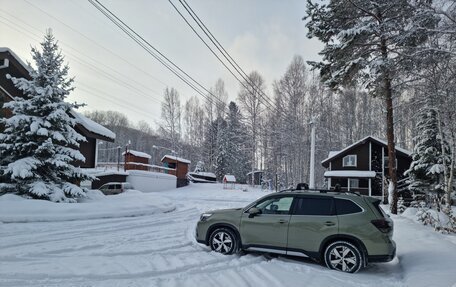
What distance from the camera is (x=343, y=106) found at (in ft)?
146

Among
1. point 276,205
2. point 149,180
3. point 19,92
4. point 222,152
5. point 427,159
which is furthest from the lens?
point 222,152

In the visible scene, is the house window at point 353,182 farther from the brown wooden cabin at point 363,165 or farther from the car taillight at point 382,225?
the car taillight at point 382,225

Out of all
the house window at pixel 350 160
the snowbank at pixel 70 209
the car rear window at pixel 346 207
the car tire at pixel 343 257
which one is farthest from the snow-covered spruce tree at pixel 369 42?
the house window at pixel 350 160

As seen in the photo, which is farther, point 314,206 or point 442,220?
point 442,220

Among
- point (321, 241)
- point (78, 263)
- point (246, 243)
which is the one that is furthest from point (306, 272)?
point (78, 263)

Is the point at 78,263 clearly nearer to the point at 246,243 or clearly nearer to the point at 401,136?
the point at 246,243

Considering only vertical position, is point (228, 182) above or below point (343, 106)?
below

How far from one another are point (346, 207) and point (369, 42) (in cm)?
1158

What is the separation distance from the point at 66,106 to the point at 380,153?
3070 centimetres

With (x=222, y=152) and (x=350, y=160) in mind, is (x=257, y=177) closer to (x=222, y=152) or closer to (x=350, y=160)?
(x=222, y=152)

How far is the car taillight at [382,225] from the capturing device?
6.36 metres

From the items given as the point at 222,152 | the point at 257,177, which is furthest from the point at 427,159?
the point at 222,152

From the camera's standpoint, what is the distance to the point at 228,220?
769 centimetres

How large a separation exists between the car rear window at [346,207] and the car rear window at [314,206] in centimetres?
14
